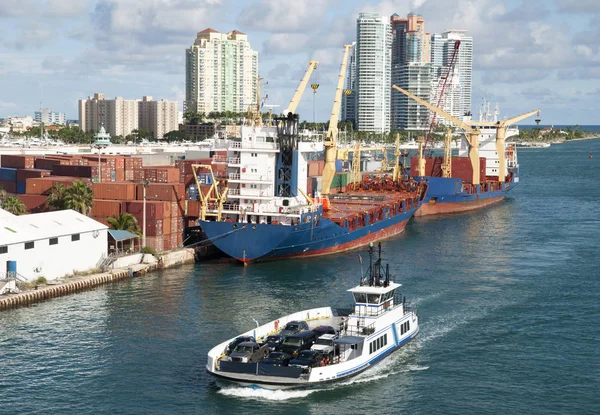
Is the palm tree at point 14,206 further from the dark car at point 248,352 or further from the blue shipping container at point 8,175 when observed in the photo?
the dark car at point 248,352

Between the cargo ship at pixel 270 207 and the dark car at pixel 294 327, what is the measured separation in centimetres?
2114

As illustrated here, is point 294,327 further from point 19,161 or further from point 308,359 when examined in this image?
point 19,161

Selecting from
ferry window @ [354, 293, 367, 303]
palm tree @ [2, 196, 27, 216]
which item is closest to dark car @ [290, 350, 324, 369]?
ferry window @ [354, 293, 367, 303]

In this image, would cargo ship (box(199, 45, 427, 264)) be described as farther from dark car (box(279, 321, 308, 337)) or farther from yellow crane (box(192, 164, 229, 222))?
dark car (box(279, 321, 308, 337))

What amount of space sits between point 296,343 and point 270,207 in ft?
87.3

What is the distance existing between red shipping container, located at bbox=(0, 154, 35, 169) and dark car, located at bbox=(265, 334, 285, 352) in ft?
180

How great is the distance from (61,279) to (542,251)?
35.3 m

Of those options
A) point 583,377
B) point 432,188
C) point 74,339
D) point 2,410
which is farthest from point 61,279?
point 432,188

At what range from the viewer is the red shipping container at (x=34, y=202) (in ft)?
199

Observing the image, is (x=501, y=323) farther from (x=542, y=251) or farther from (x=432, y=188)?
(x=432, y=188)

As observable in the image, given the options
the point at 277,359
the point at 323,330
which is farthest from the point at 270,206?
the point at 277,359

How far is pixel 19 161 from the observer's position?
83500 mm

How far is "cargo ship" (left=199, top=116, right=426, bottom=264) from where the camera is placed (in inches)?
2201

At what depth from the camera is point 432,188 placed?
312 ft
